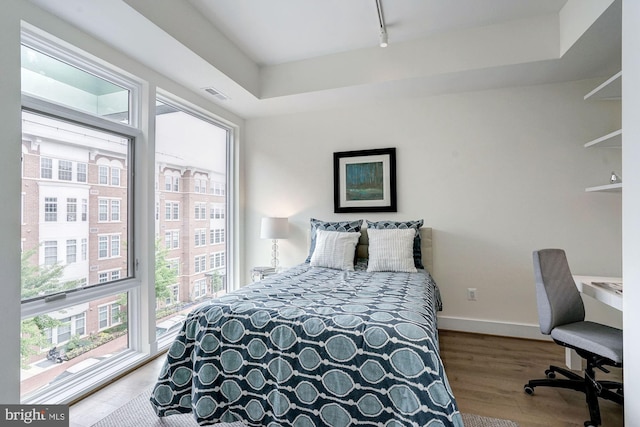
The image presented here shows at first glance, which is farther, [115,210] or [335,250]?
[335,250]

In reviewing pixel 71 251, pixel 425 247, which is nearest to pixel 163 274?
pixel 71 251

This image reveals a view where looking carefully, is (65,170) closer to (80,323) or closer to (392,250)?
(80,323)

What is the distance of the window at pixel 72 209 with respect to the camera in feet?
7.22

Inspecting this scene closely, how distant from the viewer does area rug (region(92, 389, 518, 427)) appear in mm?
1789

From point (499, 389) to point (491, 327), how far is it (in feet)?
3.79

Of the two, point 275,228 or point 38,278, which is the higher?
point 275,228

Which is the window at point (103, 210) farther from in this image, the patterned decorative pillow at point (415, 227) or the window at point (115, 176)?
the patterned decorative pillow at point (415, 227)

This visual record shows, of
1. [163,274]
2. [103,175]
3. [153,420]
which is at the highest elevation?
[103,175]

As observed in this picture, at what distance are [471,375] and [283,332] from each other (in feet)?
5.57

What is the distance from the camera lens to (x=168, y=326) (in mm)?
3072

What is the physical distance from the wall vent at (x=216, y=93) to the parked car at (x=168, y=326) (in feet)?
7.79

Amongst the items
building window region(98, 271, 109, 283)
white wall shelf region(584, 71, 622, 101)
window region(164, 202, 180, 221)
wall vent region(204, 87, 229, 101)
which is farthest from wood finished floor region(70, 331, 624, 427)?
wall vent region(204, 87, 229, 101)

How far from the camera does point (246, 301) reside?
184 centimetres

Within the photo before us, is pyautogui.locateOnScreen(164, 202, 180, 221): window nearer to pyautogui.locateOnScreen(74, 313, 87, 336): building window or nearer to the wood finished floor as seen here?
pyautogui.locateOnScreen(74, 313, 87, 336): building window
